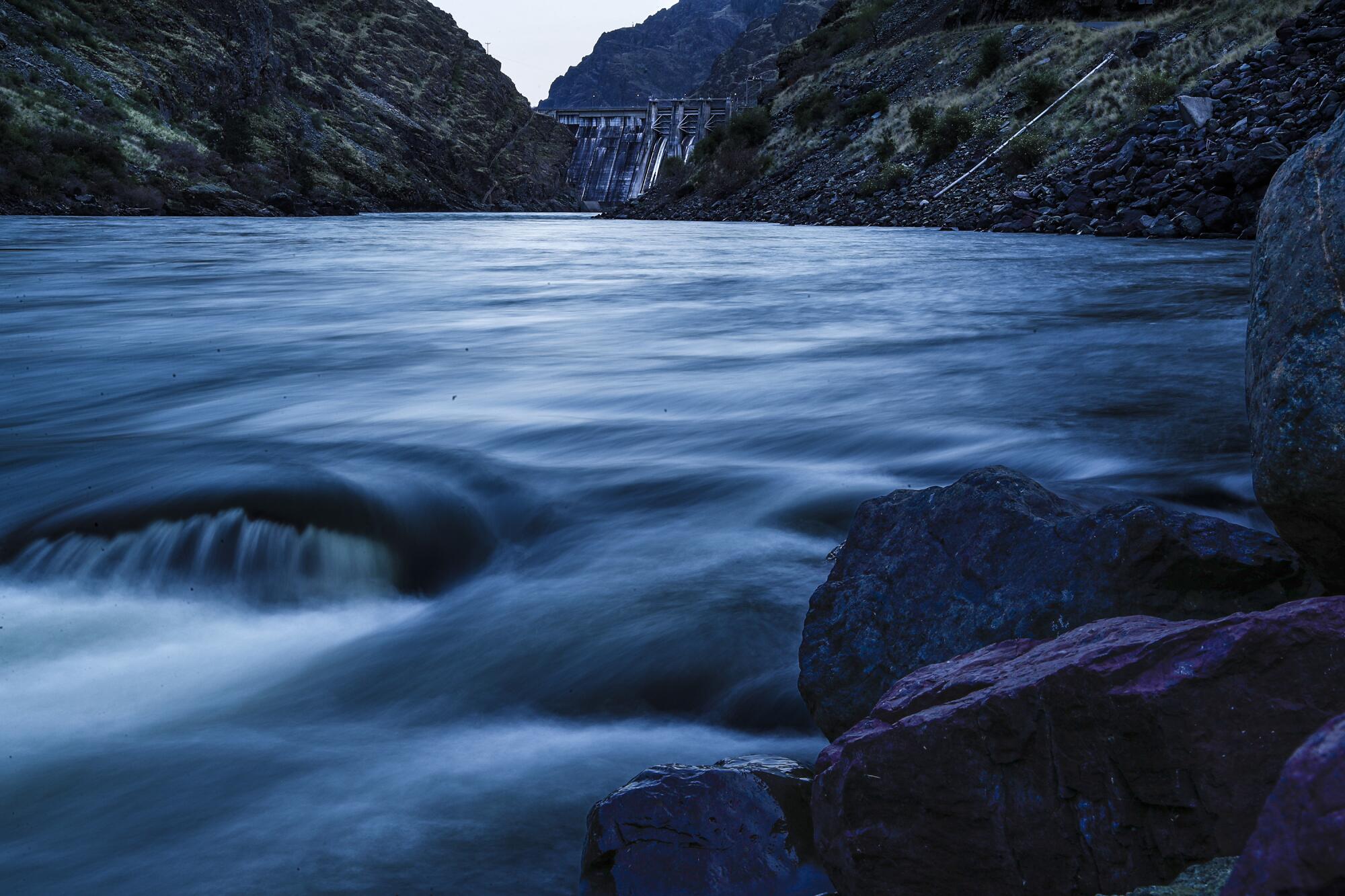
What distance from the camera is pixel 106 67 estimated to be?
51062 millimetres

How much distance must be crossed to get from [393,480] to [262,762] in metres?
2.17

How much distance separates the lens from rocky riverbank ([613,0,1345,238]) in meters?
17.2

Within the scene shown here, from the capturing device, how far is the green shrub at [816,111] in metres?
42.6

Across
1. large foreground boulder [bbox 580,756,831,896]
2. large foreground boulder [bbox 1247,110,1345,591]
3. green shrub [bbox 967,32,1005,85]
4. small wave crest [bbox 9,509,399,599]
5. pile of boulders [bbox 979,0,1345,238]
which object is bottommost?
small wave crest [bbox 9,509,399,599]

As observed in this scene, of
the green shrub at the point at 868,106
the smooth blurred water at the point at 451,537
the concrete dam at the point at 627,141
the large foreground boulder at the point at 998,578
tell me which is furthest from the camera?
the concrete dam at the point at 627,141

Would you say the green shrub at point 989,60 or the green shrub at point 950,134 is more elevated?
the green shrub at point 989,60

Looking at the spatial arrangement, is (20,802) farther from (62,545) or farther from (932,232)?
(932,232)

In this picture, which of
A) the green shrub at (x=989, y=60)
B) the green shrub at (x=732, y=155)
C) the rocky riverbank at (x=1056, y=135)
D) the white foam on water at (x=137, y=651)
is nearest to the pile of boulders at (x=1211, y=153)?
the rocky riverbank at (x=1056, y=135)

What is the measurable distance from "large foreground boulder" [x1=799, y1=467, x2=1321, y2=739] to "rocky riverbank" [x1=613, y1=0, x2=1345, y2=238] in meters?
5.45

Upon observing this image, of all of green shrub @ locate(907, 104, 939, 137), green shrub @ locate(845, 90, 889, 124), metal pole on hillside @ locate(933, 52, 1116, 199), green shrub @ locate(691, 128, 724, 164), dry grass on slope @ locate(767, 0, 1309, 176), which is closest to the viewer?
dry grass on slope @ locate(767, 0, 1309, 176)

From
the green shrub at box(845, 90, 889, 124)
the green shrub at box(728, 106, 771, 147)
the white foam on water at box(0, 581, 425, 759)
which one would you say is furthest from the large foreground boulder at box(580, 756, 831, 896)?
the green shrub at box(728, 106, 771, 147)

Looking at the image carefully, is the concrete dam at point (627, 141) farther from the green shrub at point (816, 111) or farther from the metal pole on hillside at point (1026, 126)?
the metal pole on hillside at point (1026, 126)

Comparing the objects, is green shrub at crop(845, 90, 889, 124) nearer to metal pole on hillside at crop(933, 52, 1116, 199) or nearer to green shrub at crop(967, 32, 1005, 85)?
green shrub at crop(967, 32, 1005, 85)

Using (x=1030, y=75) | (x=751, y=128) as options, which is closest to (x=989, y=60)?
(x=1030, y=75)
